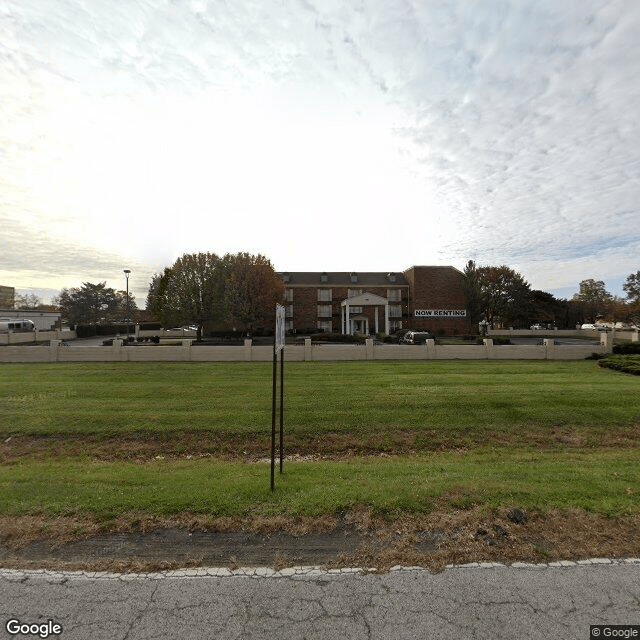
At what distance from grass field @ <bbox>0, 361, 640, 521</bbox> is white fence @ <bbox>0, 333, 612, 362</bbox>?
316cm

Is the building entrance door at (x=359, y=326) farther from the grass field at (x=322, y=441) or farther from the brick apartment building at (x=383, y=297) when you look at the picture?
the grass field at (x=322, y=441)

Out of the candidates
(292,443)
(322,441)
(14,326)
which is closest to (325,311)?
(14,326)

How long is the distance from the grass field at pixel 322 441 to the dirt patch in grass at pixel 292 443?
0.16 ft

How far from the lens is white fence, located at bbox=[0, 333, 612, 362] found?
20.6 m

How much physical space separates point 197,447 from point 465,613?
7.23 meters

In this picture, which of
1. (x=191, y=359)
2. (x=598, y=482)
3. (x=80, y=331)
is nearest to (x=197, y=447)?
(x=598, y=482)

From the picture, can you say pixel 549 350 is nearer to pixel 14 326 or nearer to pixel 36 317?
pixel 14 326

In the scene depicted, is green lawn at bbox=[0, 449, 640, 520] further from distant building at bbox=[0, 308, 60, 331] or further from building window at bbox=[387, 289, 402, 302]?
distant building at bbox=[0, 308, 60, 331]

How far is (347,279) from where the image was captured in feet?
193

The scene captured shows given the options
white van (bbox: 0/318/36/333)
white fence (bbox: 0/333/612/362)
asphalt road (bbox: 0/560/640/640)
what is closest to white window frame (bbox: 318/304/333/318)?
white fence (bbox: 0/333/612/362)

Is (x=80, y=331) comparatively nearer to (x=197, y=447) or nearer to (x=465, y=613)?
(x=197, y=447)

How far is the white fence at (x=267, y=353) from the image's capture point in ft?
67.6

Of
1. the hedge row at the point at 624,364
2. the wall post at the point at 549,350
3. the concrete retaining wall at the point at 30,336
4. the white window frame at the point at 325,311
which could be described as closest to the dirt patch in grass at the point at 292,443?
the hedge row at the point at 624,364

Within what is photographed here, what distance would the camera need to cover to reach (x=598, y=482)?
572 centimetres
